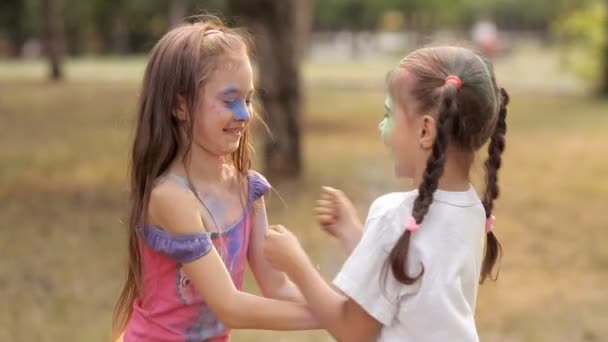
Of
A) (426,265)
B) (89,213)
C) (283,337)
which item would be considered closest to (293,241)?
(426,265)

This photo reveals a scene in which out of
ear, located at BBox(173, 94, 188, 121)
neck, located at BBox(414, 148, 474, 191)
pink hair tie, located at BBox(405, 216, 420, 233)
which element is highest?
ear, located at BBox(173, 94, 188, 121)

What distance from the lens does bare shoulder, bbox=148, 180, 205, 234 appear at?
2344 mm

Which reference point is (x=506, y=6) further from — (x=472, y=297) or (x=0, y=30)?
(x=472, y=297)

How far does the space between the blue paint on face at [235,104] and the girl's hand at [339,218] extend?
0.29 m

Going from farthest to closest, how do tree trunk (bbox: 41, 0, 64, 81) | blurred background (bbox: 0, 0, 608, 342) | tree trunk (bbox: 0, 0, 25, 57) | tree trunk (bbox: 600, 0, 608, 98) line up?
tree trunk (bbox: 0, 0, 25, 57) → tree trunk (bbox: 41, 0, 64, 81) → tree trunk (bbox: 600, 0, 608, 98) → blurred background (bbox: 0, 0, 608, 342)

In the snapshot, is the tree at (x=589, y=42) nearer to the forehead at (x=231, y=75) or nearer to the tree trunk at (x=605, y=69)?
the tree trunk at (x=605, y=69)

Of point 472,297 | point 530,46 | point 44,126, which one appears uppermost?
point 472,297

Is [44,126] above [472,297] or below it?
below

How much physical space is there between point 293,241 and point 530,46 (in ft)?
222

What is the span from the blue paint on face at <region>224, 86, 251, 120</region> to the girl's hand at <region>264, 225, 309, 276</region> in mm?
296

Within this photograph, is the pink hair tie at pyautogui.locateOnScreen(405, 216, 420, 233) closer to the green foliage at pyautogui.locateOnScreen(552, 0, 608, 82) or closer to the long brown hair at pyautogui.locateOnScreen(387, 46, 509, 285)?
the long brown hair at pyautogui.locateOnScreen(387, 46, 509, 285)

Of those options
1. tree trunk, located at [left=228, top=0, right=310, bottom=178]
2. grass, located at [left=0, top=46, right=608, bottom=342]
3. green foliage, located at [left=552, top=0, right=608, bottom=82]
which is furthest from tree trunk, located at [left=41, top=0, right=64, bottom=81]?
tree trunk, located at [left=228, top=0, right=310, bottom=178]

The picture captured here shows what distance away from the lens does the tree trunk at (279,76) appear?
32.9 ft

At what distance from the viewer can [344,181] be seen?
36.7 ft
